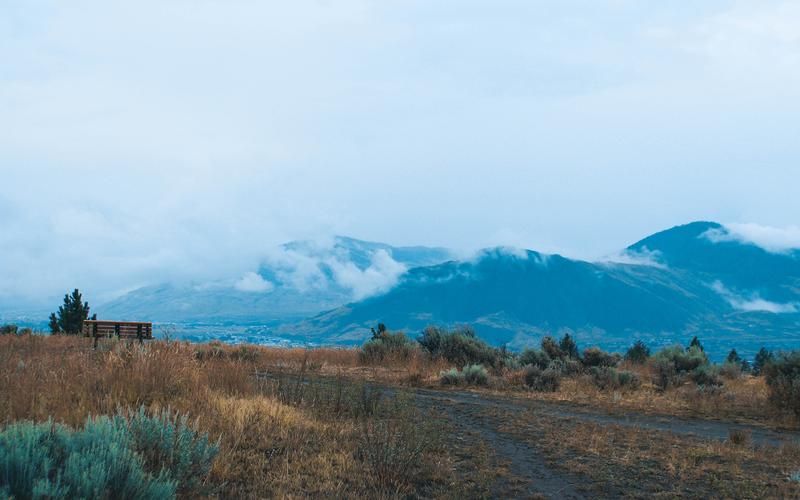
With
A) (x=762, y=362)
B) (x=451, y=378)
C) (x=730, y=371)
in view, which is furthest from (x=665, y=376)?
(x=762, y=362)

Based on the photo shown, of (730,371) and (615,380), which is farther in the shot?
(730,371)

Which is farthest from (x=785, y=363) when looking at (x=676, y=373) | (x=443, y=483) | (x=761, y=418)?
(x=443, y=483)

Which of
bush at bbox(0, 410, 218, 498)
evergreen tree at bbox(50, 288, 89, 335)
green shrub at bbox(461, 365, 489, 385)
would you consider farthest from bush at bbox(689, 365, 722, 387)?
evergreen tree at bbox(50, 288, 89, 335)

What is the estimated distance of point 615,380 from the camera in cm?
1919

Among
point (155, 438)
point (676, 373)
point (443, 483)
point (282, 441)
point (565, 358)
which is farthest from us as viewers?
point (565, 358)

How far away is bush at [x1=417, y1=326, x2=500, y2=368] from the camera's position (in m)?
24.2

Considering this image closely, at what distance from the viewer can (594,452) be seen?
32.3 ft

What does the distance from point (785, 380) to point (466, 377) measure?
28.4 feet

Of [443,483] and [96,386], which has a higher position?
[96,386]

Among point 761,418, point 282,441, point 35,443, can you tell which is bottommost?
point 761,418

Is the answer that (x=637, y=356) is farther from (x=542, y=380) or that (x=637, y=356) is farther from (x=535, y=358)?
(x=542, y=380)

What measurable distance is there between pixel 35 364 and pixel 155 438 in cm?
523

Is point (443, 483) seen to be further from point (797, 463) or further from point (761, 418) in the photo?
point (761, 418)

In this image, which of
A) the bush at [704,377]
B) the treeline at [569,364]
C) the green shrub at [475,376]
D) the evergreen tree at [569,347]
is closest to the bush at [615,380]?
the treeline at [569,364]
